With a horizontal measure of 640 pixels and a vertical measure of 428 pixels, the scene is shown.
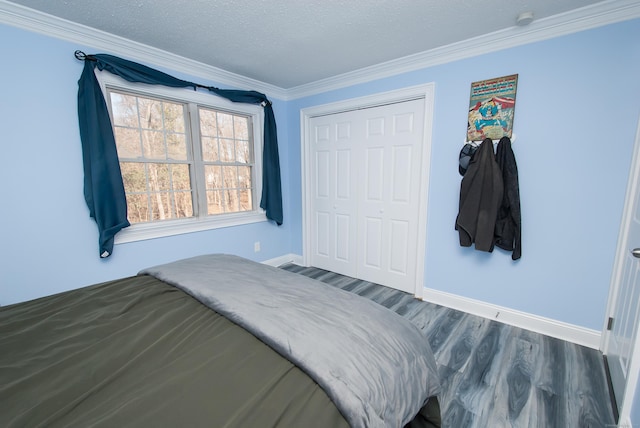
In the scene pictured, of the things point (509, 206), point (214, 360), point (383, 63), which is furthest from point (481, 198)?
point (214, 360)

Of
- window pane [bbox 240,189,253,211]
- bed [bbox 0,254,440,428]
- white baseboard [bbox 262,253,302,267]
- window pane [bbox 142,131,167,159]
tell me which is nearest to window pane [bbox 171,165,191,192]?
window pane [bbox 142,131,167,159]

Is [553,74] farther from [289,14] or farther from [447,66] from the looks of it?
[289,14]

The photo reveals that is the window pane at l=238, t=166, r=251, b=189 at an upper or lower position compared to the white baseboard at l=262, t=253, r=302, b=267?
upper

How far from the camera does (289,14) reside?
1.86 m

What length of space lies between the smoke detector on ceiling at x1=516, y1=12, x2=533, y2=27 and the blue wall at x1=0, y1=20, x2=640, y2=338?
0.21 meters

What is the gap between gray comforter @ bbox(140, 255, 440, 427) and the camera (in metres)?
0.79

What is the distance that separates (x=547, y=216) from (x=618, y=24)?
4.36ft

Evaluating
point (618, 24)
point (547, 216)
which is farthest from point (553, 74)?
point (547, 216)

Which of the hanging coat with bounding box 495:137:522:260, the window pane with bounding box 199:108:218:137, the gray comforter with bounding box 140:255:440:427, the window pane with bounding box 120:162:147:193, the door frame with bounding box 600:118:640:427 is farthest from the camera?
the window pane with bounding box 199:108:218:137

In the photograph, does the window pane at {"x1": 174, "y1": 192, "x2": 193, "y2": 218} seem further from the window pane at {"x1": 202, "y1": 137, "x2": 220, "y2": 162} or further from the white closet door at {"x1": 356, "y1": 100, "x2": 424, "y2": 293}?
the white closet door at {"x1": 356, "y1": 100, "x2": 424, "y2": 293}

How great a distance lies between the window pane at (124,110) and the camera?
233cm

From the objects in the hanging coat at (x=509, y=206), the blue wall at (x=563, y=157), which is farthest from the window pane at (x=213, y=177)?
the hanging coat at (x=509, y=206)

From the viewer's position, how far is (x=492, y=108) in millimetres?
2189

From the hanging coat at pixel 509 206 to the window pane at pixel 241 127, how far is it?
8.87 feet
